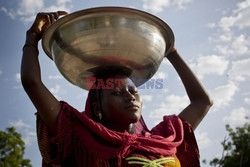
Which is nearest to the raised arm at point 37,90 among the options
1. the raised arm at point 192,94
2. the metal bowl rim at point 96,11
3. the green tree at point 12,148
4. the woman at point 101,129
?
the woman at point 101,129

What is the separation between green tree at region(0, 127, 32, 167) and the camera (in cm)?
1441

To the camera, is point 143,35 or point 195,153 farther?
point 195,153

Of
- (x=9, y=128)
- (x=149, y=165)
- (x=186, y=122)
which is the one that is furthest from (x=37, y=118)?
(x=9, y=128)

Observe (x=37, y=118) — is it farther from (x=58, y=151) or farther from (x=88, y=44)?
(x=88, y=44)

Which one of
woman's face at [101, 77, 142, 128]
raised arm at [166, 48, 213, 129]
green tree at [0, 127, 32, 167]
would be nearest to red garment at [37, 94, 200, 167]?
woman's face at [101, 77, 142, 128]

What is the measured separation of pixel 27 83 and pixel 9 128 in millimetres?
15370

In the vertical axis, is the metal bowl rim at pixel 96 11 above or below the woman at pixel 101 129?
above

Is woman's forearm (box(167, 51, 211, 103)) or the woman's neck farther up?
woman's forearm (box(167, 51, 211, 103))

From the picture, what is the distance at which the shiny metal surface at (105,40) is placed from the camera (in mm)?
1942

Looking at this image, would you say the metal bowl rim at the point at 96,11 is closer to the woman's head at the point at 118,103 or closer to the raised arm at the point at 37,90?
the raised arm at the point at 37,90

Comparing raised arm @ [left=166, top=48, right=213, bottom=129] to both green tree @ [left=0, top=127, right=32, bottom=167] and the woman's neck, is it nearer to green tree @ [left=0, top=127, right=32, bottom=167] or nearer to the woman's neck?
the woman's neck

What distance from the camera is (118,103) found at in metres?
2.25

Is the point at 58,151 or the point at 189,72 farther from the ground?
the point at 189,72

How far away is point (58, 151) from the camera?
74.9 inches
